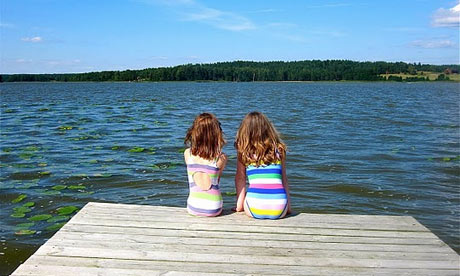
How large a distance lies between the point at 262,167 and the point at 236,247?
1.22 m

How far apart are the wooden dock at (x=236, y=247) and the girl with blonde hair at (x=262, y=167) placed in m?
0.16

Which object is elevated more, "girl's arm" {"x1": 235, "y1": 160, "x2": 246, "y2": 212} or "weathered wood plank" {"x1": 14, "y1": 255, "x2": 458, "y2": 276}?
"girl's arm" {"x1": 235, "y1": 160, "x2": 246, "y2": 212}

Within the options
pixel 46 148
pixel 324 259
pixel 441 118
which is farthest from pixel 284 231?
pixel 441 118

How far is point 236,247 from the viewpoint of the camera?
4652 mm

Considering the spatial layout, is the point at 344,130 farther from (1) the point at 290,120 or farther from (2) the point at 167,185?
(2) the point at 167,185

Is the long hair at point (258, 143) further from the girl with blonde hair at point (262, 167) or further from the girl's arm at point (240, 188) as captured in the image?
the girl's arm at point (240, 188)

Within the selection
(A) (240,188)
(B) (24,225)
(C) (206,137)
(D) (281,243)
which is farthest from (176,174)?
(D) (281,243)

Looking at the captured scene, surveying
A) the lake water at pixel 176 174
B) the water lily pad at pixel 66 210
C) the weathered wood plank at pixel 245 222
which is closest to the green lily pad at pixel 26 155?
the lake water at pixel 176 174

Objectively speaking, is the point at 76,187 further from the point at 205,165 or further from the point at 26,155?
the point at 205,165

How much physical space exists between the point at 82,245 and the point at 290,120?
73.6 ft

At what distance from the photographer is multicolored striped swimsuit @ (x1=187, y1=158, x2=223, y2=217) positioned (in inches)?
218

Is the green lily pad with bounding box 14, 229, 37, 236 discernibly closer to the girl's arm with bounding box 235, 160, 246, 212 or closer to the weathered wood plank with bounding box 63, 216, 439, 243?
the weathered wood plank with bounding box 63, 216, 439, 243

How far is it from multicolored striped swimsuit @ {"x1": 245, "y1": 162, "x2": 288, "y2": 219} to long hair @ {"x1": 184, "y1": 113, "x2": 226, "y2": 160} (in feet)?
1.62

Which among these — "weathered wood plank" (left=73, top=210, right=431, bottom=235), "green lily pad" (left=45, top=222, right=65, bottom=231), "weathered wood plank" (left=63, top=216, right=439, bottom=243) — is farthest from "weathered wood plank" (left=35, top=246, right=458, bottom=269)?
"green lily pad" (left=45, top=222, right=65, bottom=231)
